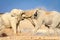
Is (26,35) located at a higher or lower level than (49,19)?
lower

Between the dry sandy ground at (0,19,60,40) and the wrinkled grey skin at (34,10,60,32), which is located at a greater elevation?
the wrinkled grey skin at (34,10,60,32)

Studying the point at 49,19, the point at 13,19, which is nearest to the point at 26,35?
the point at 13,19

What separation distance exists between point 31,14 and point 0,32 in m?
1.14

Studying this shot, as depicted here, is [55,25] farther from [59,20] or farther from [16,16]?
[16,16]

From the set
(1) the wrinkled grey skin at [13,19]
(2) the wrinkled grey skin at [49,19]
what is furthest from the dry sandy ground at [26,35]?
(2) the wrinkled grey skin at [49,19]

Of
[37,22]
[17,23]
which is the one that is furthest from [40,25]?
[17,23]

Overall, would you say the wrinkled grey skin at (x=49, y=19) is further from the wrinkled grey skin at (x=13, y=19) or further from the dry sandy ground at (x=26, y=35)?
the wrinkled grey skin at (x=13, y=19)

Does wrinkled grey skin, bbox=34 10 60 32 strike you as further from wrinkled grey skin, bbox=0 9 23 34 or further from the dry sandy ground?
wrinkled grey skin, bbox=0 9 23 34

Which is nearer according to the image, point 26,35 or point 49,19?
point 26,35

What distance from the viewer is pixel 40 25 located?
8492mm

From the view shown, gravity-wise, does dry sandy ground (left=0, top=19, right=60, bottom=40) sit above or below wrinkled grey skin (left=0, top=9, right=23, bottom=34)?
below

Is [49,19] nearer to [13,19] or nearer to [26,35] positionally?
[26,35]

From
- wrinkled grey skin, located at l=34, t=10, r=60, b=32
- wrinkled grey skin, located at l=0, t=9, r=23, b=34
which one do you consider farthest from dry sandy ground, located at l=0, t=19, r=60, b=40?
wrinkled grey skin, located at l=34, t=10, r=60, b=32

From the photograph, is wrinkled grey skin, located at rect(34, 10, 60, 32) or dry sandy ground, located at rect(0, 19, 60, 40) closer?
dry sandy ground, located at rect(0, 19, 60, 40)
